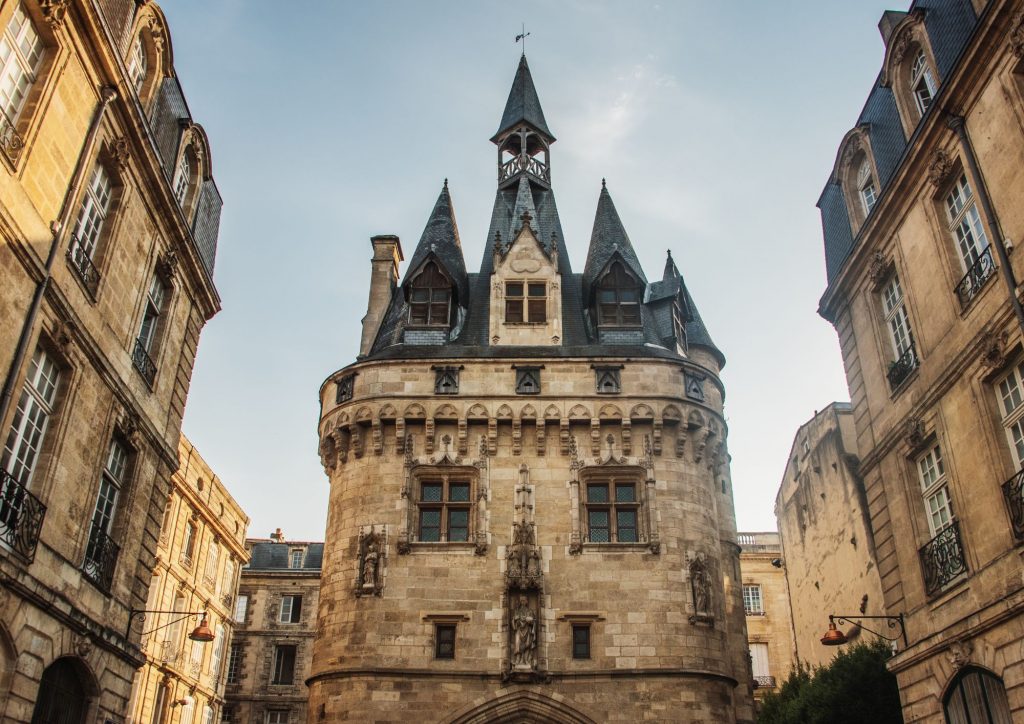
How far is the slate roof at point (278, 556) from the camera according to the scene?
39.1 metres

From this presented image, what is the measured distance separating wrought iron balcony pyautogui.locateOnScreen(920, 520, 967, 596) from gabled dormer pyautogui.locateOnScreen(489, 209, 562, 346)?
10.0 m

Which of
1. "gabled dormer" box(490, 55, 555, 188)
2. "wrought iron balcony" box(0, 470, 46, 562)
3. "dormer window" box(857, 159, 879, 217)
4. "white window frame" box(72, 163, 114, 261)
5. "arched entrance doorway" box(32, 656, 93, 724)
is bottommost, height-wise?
"arched entrance doorway" box(32, 656, 93, 724)

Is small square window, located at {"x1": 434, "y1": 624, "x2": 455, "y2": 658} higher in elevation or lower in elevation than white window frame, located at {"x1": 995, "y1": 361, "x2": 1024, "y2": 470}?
lower

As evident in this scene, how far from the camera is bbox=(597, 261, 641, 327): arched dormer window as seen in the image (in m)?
21.0

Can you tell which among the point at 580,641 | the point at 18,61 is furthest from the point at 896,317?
the point at 18,61

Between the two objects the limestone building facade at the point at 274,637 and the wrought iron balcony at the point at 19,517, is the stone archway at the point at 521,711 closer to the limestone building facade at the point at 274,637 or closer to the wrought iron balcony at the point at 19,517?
the wrought iron balcony at the point at 19,517

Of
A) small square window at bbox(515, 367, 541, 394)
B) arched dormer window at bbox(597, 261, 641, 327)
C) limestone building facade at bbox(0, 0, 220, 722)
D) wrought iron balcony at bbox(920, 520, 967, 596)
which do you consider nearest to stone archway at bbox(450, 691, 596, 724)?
small square window at bbox(515, 367, 541, 394)

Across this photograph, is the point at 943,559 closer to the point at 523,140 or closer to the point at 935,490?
the point at 935,490

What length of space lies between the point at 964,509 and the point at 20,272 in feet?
35.9

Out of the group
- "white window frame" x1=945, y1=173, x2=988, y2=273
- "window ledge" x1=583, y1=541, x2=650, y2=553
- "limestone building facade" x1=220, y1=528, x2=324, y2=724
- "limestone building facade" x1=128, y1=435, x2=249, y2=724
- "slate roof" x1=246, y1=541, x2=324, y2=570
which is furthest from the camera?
"slate roof" x1=246, y1=541, x2=324, y2=570

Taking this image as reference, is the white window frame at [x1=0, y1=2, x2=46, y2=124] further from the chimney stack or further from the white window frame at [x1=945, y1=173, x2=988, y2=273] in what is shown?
the chimney stack

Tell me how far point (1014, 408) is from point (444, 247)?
1467 centimetres

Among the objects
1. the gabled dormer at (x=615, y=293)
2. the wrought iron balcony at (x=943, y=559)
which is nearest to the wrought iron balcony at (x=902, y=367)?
the wrought iron balcony at (x=943, y=559)

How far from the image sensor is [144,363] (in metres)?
12.7
